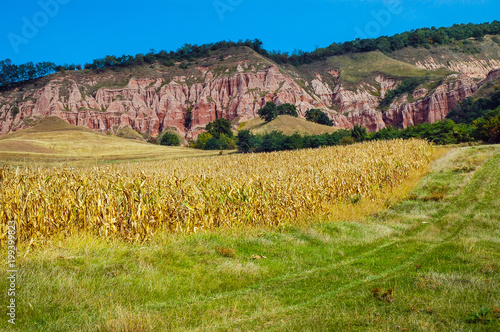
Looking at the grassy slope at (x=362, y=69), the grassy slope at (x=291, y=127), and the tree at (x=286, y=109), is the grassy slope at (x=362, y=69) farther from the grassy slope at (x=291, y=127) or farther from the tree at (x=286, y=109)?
the grassy slope at (x=291, y=127)

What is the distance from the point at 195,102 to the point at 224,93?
11.6 m

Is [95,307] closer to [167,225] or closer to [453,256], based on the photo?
[167,225]

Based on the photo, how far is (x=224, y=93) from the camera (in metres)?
144

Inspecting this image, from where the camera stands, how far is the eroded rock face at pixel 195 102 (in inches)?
5089

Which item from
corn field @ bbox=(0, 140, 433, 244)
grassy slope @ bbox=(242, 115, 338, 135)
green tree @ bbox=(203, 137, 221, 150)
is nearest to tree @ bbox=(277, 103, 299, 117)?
grassy slope @ bbox=(242, 115, 338, 135)

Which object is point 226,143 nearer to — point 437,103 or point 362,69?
point 437,103

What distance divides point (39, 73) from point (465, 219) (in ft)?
577

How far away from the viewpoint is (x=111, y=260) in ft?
24.8

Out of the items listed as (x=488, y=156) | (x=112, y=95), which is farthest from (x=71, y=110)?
(x=488, y=156)

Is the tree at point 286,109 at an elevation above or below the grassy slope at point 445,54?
below

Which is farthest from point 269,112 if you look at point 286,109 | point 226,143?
point 226,143

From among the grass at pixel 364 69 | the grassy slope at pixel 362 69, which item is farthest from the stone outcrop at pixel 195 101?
the grassy slope at pixel 362 69

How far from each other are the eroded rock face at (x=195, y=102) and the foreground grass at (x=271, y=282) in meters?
123

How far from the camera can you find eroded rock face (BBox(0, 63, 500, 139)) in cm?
12925
